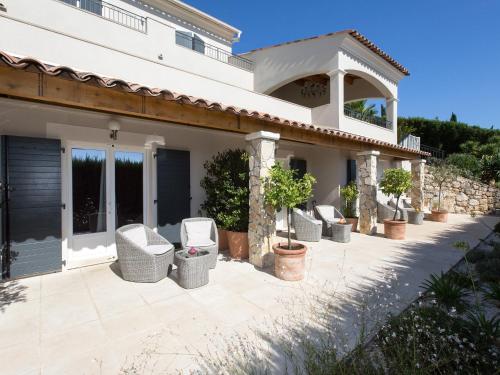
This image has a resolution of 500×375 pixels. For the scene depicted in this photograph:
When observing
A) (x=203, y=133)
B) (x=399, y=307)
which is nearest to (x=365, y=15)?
(x=203, y=133)

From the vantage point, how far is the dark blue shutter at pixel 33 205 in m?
5.21

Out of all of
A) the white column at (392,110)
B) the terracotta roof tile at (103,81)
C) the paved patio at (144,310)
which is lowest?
the paved patio at (144,310)

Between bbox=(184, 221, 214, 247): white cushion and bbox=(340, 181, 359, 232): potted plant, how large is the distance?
20.9 ft

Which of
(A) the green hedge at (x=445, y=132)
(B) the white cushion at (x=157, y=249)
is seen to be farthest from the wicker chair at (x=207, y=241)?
(A) the green hedge at (x=445, y=132)

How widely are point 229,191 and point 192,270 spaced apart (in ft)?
8.78

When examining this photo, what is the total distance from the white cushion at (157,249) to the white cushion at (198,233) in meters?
0.59

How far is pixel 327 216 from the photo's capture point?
10133 mm

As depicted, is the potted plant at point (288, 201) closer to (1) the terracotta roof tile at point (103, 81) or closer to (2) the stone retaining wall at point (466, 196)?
(1) the terracotta roof tile at point (103, 81)

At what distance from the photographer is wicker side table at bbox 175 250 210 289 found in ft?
16.3

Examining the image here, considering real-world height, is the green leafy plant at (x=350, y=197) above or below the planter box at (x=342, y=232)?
above

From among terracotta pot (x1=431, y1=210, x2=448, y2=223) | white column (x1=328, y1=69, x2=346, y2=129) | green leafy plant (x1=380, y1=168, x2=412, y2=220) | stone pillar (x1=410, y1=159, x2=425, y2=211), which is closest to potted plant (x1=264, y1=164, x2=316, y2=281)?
green leafy plant (x1=380, y1=168, x2=412, y2=220)

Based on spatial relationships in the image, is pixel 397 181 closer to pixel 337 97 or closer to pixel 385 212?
pixel 385 212

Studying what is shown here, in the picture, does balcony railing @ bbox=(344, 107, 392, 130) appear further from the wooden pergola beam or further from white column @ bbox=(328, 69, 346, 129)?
the wooden pergola beam

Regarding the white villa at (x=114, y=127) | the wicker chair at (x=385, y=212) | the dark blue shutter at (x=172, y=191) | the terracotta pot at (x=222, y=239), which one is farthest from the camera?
the wicker chair at (x=385, y=212)
